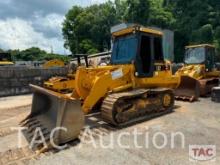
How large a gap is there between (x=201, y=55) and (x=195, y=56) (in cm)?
28

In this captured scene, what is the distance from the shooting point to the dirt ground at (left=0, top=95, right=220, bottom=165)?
183 inches

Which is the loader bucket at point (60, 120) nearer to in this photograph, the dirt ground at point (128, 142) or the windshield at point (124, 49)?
the dirt ground at point (128, 142)

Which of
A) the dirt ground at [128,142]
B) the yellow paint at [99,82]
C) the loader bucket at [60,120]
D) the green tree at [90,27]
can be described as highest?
the green tree at [90,27]

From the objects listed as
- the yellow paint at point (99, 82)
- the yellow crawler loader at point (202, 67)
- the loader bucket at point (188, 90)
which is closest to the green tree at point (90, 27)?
the yellow crawler loader at point (202, 67)

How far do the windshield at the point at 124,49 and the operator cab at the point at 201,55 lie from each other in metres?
5.51

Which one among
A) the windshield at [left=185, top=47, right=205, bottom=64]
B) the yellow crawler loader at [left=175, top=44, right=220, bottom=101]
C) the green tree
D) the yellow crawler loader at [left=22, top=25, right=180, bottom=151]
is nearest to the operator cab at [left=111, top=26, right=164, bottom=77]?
the yellow crawler loader at [left=22, top=25, right=180, bottom=151]

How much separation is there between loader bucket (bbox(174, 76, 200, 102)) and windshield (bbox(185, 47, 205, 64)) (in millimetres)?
2184

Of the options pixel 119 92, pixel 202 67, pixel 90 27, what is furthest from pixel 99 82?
pixel 90 27

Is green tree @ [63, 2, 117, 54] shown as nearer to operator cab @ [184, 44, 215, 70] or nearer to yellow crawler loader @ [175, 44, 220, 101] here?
operator cab @ [184, 44, 215, 70]

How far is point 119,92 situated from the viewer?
7027 millimetres

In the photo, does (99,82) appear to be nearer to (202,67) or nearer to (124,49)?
(124,49)

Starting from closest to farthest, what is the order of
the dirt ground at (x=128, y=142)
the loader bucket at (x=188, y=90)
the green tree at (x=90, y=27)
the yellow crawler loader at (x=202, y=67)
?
the dirt ground at (x=128, y=142)
the loader bucket at (x=188, y=90)
the yellow crawler loader at (x=202, y=67)
the green tree at (x=90, y=27)

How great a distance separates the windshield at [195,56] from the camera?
1226 cm

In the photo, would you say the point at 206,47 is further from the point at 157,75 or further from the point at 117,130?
the point at 117,130
